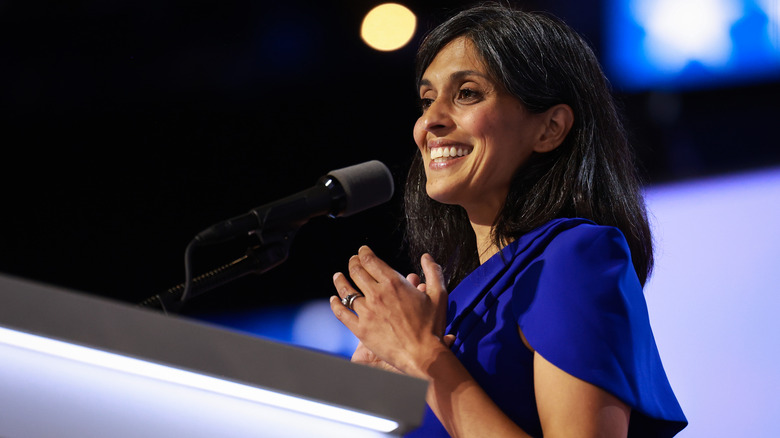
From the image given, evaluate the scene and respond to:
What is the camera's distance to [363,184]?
3.79 feet

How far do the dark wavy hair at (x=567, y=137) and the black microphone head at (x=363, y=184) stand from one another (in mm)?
337

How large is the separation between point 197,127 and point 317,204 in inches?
77.9

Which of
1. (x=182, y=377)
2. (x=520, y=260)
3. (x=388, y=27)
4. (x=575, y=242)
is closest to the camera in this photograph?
(x=182, y=377)

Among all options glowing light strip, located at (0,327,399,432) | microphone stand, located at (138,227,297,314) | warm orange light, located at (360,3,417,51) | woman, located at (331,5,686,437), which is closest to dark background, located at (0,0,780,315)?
warm orange light, located at (360,3,417,51)

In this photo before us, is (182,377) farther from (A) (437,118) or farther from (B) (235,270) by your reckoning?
(A) (437,118)

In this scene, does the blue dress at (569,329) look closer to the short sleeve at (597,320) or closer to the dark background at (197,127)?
the short sleeve at (597,320)

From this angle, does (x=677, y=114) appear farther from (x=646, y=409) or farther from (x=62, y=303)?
(x=62, y=303)

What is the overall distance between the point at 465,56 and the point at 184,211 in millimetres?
1677

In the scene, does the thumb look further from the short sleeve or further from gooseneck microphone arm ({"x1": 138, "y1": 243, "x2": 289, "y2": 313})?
gooseneck microphone arm ({"x1": 138, "y1": 243, "x2": 289, "y2": 313})

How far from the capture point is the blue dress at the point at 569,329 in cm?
110

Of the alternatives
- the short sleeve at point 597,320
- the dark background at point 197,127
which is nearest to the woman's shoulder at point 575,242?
the short sleeve at point 597,320

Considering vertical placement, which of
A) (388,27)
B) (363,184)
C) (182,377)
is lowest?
(182,377)

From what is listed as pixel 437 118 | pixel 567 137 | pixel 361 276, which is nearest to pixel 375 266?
pixel 361 276

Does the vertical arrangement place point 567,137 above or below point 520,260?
above
